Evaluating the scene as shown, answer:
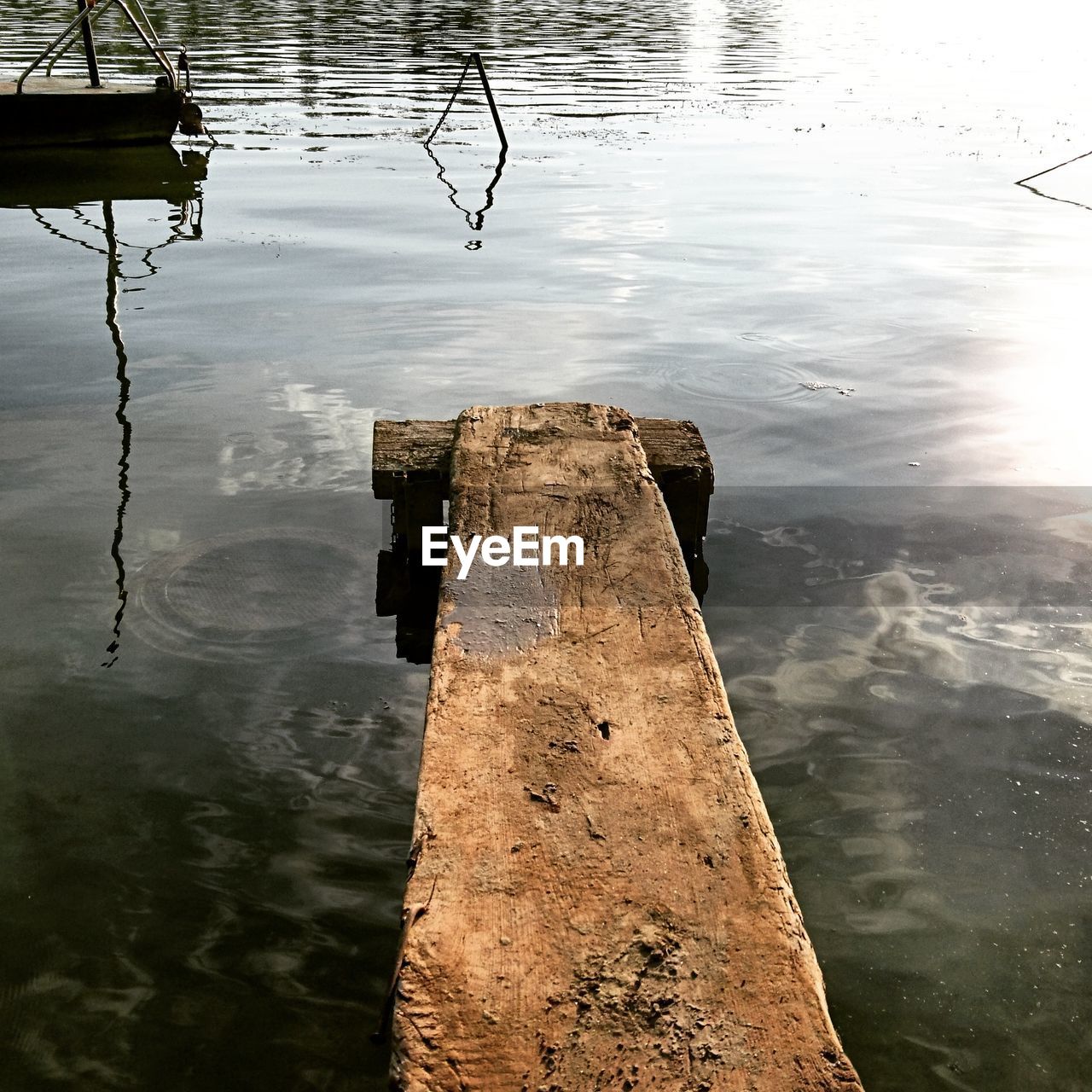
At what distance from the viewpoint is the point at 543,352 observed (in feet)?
27.8

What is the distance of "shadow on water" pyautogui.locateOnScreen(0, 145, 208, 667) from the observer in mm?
10055

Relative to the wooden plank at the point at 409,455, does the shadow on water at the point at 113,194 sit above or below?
below

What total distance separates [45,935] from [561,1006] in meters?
2.03

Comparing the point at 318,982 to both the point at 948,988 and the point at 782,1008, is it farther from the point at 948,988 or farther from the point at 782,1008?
the point at 948,988

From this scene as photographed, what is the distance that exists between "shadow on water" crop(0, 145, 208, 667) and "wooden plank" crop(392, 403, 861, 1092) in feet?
14.4

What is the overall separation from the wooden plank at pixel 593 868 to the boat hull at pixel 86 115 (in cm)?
1615

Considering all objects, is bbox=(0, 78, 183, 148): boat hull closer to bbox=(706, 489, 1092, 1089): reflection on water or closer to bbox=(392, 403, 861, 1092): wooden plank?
bbox=(706, 489, 1092, 1089): reflection on water

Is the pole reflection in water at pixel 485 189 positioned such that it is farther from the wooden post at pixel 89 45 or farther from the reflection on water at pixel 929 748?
the reflection on water at pixel 929 748

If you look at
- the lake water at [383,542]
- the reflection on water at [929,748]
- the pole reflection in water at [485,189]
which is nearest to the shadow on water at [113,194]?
the lake water at [383,542]

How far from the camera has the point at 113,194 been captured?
14.4 meters

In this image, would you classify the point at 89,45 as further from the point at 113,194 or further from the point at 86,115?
the point at 113,194

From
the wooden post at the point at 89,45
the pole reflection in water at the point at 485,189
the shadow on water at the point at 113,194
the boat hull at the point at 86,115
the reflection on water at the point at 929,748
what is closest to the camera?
the reflection on water at the point at 929,748

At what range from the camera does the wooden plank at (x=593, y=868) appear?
1.99 m

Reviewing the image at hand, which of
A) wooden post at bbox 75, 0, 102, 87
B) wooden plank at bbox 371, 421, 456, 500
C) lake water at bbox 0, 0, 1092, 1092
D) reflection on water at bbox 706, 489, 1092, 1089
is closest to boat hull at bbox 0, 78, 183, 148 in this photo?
wooden post at bbox 75, 0, 102, 87
